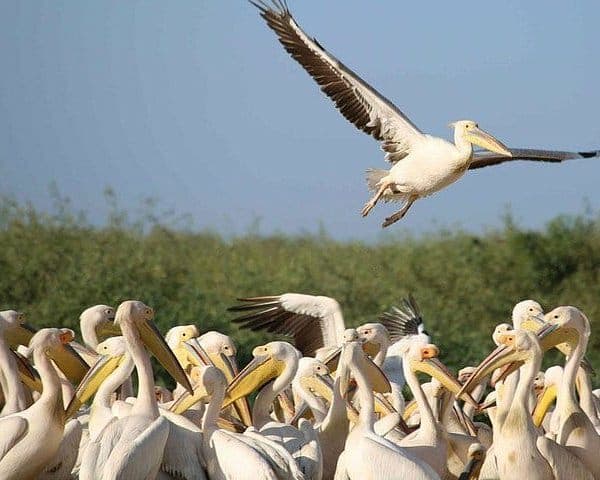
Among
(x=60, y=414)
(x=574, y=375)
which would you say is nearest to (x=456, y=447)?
(x=574, y=375)

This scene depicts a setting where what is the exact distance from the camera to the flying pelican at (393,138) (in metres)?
8.89

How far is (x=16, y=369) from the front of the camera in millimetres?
7473

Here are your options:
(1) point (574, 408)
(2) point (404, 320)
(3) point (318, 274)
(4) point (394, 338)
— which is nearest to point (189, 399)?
(1) point (574, 408)

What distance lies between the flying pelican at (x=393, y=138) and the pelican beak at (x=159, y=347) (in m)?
2.37

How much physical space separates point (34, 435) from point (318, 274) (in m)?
10.2

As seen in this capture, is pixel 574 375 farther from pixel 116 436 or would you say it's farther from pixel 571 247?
pixel 571 247

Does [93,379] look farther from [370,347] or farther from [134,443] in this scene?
[370,347]

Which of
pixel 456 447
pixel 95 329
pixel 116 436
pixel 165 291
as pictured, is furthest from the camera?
pixel 165 291

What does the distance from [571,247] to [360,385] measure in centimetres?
1032

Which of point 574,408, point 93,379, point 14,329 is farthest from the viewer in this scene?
point 14,329

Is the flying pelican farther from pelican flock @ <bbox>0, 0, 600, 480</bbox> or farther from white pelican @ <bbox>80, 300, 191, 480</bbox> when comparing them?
white pelican @ <bbox>80, 300, 191, 480</bbox>

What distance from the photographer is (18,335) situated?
8.07 m

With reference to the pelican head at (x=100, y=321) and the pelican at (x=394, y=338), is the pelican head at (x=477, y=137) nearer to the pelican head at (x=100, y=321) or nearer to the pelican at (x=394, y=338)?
the pelican at (x=394, y=338)

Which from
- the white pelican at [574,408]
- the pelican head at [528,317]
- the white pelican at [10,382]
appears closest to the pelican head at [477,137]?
the pelican head at [528,317]
